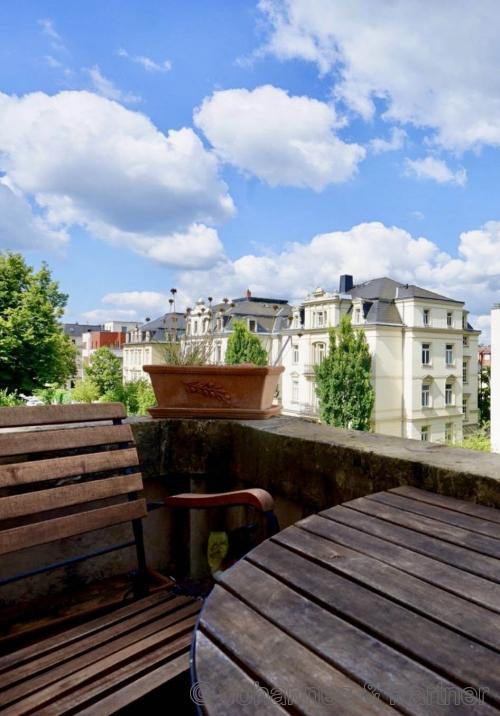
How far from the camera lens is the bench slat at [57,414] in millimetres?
1165

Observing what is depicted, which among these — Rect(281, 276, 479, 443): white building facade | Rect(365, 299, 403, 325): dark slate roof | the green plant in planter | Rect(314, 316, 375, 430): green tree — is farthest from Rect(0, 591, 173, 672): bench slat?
Rect(365, 299, 403, 325): dark slate roof

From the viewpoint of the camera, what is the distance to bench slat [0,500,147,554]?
3.42ft

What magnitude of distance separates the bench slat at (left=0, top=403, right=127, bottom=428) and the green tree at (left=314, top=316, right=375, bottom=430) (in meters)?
23.5

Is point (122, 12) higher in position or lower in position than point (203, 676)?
higher

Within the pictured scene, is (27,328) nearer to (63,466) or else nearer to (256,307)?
(256,307)

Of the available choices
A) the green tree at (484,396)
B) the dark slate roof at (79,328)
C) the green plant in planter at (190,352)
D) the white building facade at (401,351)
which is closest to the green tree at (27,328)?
the white building facade at (401,351)

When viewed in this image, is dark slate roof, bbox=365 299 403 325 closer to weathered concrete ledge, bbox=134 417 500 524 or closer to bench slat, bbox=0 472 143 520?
weathered concrete ledge, bbox=134 417 500 524

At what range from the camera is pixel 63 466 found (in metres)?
1.19

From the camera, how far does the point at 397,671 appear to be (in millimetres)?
484

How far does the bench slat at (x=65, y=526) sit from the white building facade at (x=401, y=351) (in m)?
24.7

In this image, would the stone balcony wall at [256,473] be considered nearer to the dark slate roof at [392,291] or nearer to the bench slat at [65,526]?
the bench slat at [65,526]

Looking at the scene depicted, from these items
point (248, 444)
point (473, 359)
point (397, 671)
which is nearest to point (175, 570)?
point (248, 444)

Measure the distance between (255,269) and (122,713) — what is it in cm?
2034

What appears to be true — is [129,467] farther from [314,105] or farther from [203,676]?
[314,105]
